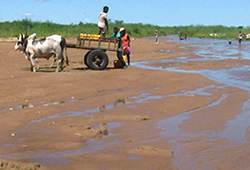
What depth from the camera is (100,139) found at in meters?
5.69

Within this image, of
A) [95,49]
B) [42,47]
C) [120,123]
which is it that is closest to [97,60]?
[95,49]

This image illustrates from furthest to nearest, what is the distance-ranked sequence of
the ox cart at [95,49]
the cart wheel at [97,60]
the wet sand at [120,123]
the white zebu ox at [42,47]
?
the cart wheel at [97,60] → the ox cart at [95,49] → the white zebu ox at [42,47] → the wet sand at [120,123]

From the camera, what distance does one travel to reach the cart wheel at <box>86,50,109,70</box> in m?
14.0

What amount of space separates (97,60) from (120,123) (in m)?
7.82

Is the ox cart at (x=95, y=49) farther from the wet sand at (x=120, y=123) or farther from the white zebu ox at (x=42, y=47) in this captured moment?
the wet sand at (x=120, y=123)

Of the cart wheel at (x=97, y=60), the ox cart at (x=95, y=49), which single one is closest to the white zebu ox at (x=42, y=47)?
the ox cart at (x=95, y=49)

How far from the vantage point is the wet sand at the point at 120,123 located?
4829 millimetres

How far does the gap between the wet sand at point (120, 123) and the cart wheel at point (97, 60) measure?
2323mm

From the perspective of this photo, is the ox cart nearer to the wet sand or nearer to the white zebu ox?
the white zebu ox

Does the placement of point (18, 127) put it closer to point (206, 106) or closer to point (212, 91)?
point (206, 106)

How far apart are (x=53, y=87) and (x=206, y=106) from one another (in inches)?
157

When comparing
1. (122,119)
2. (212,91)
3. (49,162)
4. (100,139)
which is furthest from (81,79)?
(49,162)

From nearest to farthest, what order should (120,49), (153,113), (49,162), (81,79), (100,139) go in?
(49,162), (100,139), (153,113), (81,79), (120,49)

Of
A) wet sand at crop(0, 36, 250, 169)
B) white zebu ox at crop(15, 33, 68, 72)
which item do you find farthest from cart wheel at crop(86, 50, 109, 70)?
wet sand at crop(0, 36, 250, 169)
